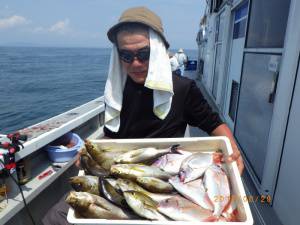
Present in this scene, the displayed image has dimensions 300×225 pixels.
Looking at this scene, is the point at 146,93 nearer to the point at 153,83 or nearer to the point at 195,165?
the point at 153,83

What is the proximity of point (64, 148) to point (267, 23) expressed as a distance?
2.83m

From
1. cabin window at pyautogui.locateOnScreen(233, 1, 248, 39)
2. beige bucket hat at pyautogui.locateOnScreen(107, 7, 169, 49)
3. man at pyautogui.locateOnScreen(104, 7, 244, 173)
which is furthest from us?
cabin window at pyautogui.locateOnScreen(233, 1, 248, 39)

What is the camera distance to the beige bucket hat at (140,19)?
60.2 inches

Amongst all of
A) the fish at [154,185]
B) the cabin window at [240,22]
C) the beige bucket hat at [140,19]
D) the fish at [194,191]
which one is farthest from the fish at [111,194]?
the cabin window at [240,22]

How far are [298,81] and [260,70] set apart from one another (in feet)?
3.23

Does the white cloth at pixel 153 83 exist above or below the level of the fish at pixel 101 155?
above

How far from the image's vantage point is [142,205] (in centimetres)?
99

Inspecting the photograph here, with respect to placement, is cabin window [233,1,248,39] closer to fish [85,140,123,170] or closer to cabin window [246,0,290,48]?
cabin window [246,0,290,48]

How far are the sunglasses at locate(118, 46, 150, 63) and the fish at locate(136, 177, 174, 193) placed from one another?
85 cm

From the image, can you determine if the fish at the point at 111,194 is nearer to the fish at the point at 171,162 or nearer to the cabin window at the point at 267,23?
the fish at the point at 171,162

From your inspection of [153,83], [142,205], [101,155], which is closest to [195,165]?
[142,205]

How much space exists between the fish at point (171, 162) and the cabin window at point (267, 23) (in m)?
1.81

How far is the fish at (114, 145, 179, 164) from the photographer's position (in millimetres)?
1316

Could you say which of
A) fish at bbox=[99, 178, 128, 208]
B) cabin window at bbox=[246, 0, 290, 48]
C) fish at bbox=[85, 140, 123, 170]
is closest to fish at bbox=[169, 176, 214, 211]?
fish at bbox=[99, 178, 128, 208]
